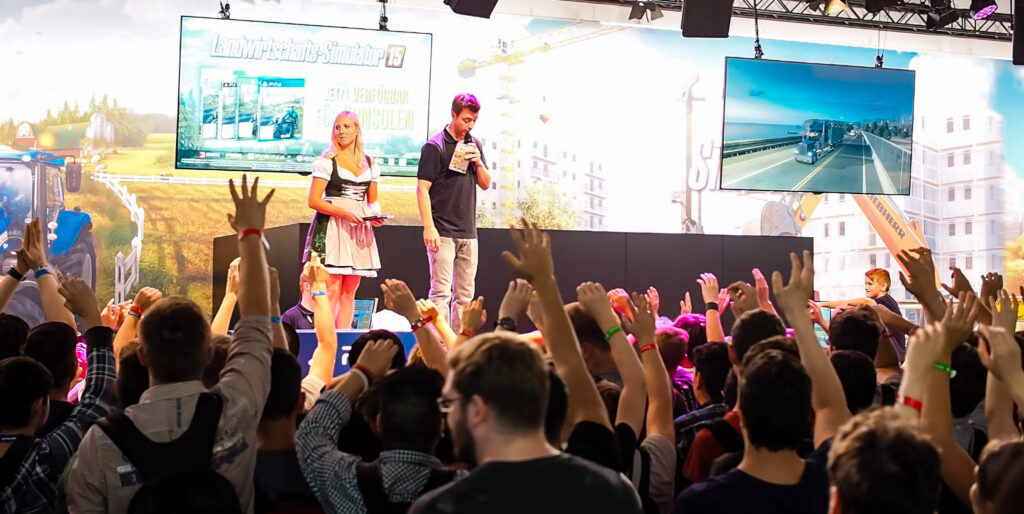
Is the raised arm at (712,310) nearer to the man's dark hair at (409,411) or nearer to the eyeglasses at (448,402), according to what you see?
the man's dark hair at (409,411)

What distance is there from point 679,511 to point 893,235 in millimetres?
13580

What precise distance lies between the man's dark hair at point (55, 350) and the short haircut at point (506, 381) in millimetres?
1676

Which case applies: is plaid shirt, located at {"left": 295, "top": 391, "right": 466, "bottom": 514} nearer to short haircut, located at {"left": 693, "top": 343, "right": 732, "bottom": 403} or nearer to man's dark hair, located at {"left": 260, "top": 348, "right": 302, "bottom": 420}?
man's dark hair, located at {"left": 260, "top": 348, "right": 302, "bottom": 420}

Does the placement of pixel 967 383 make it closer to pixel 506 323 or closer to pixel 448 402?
pixel 506 323

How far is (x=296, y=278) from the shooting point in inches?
282

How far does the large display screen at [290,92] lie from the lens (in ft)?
29.5

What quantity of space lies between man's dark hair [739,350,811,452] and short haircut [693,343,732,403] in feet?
3.60

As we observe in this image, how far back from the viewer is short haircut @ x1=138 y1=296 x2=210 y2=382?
6.96 feet

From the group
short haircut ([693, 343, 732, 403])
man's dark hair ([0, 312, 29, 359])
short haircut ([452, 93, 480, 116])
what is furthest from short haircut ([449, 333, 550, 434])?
short haircut ([452, 93, 480, 116])

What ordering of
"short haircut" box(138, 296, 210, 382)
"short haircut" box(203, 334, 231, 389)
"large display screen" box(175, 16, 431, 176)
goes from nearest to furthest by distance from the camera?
"short haircut" box(138, 296, 210, 382)
"short haircut" box(203, 334, 231, 389)
"large display screen" box(175, 16, 431, 176)

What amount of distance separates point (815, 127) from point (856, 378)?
27.0 feet

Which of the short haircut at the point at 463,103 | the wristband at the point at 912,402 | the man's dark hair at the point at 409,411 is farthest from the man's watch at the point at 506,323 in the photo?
the short haircut at the point at 463,103

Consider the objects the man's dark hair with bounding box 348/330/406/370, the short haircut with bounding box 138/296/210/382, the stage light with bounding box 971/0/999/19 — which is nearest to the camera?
the short haircut with bounding box 138/296/210/382

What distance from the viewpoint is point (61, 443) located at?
229 centimetres
